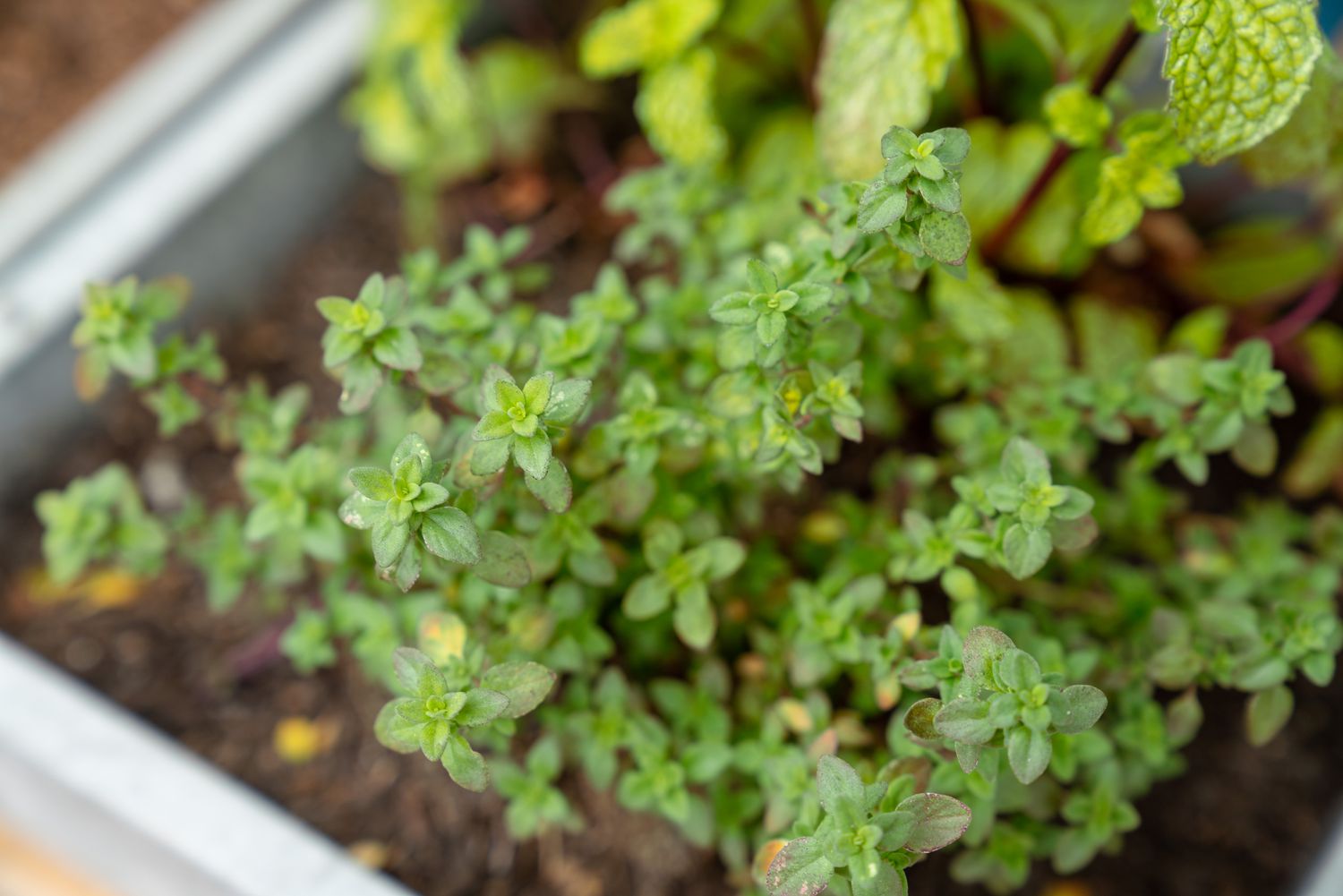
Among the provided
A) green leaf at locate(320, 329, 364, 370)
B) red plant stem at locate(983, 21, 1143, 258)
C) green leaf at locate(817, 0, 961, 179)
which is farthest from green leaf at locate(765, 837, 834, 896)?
red plant stem at locate(983, 21, 1143, 258)

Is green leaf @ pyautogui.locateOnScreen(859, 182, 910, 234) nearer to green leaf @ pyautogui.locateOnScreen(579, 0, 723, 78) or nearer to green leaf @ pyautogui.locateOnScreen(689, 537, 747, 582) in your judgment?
green leaf @ pyautogui.locateOnScreen(689, 537, 747, 582)

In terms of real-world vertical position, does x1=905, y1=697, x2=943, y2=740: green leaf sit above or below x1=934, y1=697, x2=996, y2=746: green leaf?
below

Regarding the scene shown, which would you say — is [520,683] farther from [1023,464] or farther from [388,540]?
[1023,464]

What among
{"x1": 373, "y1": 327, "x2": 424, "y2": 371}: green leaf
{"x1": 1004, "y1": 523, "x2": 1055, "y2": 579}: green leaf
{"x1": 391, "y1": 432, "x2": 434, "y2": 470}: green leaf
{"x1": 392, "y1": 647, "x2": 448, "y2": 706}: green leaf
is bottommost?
{"x1": 1004, "y1": 523, "x2": 1055, "y2": 579}: green leaf

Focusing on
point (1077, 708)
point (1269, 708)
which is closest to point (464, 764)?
point (1077, 708)

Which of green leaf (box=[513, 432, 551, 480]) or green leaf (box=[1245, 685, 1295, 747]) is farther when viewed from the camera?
green leaf (box=[1245, 685, 1295, 747])

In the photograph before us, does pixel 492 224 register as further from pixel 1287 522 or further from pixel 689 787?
pixel 1287 522

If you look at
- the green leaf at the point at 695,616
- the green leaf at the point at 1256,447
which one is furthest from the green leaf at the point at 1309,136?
the green leaf at the point at 695,616

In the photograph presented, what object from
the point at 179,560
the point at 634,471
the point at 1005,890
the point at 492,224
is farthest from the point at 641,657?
the point at 492,224
